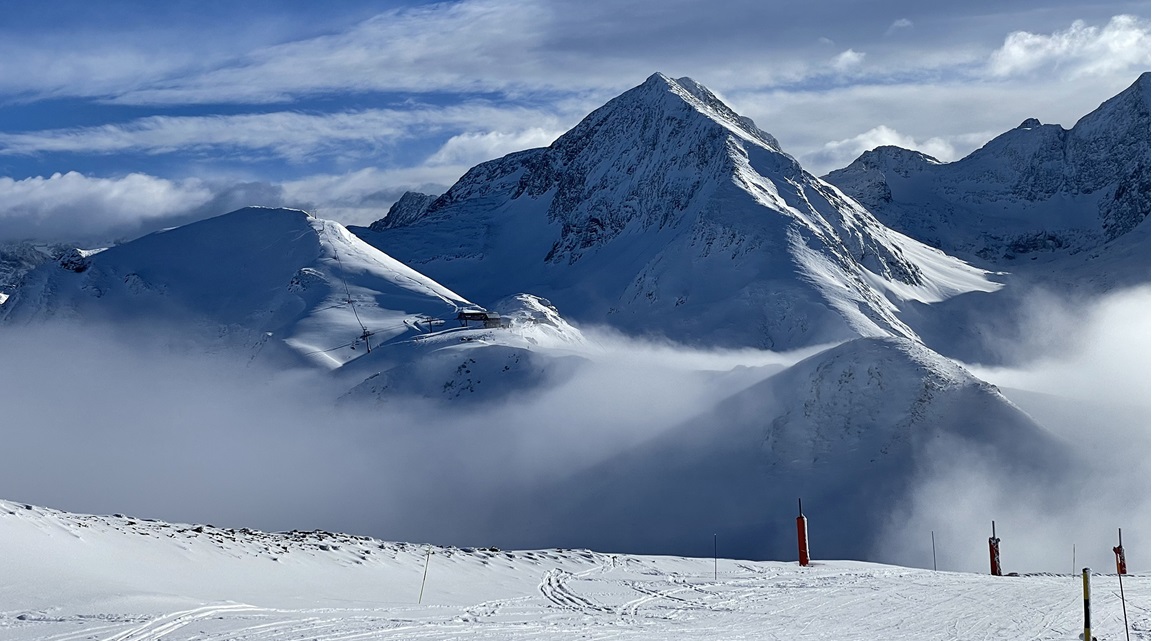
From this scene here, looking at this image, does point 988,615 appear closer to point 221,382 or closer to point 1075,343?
point 221,382

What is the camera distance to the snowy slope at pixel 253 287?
453 feet

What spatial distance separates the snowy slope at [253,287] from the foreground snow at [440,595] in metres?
89.7

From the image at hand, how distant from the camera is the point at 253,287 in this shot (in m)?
148

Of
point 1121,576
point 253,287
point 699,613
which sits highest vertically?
point 253,287

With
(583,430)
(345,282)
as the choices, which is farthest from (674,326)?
(583,430)

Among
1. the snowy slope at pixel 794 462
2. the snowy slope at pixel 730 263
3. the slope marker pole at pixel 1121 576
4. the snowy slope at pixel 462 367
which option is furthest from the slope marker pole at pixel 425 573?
the snowy slope at pixel 730 263

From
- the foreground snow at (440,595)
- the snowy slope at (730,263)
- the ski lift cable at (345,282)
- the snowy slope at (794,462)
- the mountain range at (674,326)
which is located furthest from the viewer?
the snowy slope at (730,263)

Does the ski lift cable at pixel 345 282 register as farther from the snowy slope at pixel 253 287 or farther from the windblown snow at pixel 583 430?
the windblown snow at pixel 583 430

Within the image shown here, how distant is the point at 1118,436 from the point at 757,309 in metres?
60.6

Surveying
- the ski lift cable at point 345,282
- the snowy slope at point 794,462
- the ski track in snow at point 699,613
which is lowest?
the ski track in snow at point 699,613

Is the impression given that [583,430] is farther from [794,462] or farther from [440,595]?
[440,595]

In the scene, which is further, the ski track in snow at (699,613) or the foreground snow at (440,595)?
the foreground snow at (440,595)

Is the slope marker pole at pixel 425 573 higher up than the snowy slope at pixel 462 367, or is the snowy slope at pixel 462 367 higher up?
Answer: the snowy slope at pixel 462 367

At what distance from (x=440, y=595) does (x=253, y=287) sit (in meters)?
115
